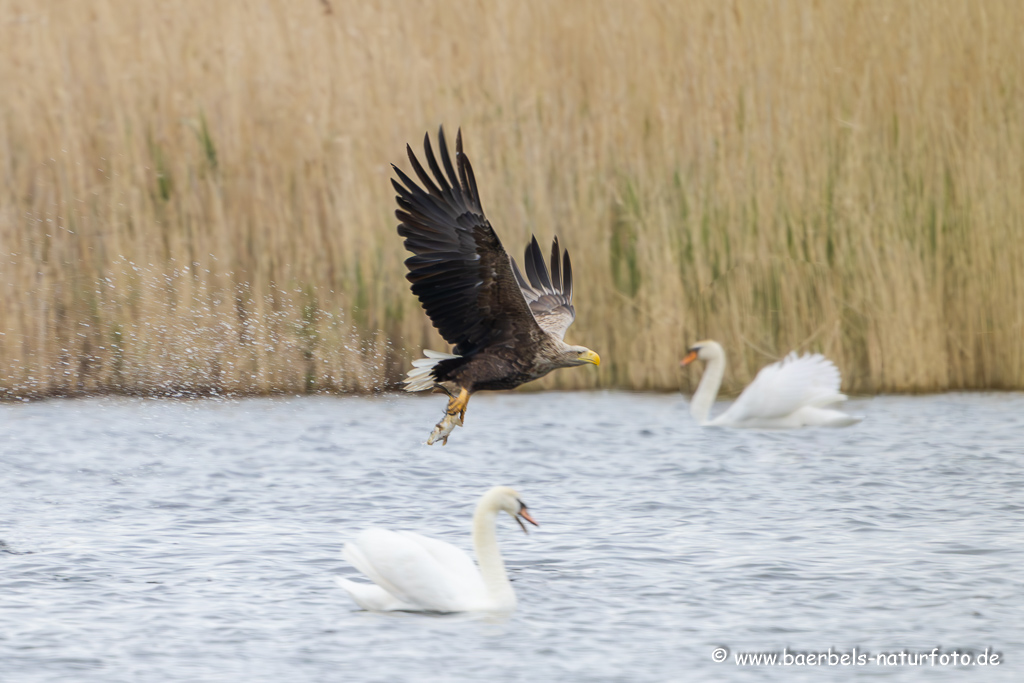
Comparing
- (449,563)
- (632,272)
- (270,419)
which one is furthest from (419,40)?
(449,563)

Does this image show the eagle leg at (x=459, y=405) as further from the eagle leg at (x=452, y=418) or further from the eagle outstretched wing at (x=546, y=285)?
the eagle outstretched wing at (x=546, y=285)

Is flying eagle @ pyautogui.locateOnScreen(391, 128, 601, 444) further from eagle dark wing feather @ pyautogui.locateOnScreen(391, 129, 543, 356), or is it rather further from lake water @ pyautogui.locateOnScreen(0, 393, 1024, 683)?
A: lake water @ pyautogui.locateOnScreen(0, 393, 1024, 683)

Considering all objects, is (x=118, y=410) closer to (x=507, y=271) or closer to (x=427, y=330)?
(x=427, y=330)

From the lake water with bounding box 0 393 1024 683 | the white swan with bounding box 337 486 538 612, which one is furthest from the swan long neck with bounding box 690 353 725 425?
the white swan with bounding box 337 486 538 612

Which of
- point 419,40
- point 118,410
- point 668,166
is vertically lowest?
point 118,410

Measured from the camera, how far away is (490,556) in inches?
202

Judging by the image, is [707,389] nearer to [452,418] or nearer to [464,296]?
[464,296]

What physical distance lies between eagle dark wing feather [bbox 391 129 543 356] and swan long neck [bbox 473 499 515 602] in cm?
92

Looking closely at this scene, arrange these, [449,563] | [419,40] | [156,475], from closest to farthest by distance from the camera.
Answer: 1. [449,563]
2. [156,475]
3. [419,40]

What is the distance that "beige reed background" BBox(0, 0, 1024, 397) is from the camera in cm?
916

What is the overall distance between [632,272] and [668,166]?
726 millimetres

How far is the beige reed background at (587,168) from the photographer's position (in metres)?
9.16

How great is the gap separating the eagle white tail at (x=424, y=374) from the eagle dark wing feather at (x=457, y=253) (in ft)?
1.05

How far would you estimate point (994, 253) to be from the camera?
930 cm
